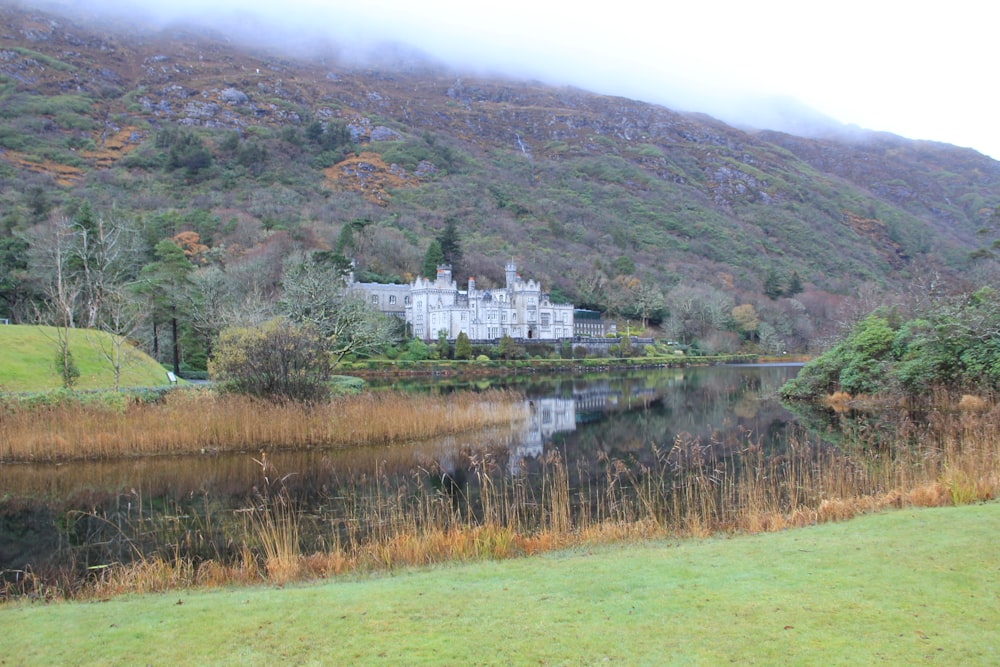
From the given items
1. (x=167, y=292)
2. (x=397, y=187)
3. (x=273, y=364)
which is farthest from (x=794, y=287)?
(x=273, y=364)

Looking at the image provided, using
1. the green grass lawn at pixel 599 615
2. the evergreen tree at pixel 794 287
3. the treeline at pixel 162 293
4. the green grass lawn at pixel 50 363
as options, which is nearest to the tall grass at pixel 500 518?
the green grass lawn at pixel 599 615

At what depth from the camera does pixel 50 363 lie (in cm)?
2477

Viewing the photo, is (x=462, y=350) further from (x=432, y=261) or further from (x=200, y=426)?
(x=200, y=426)

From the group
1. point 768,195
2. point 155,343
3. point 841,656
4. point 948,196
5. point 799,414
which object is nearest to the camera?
point 841,656

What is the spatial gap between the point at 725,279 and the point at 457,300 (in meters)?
64.4

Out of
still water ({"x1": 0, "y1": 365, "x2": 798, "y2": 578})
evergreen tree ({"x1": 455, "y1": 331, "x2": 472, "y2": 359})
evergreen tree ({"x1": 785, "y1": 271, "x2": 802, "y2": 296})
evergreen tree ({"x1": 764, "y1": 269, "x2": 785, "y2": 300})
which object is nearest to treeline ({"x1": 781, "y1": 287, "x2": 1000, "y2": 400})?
still water ({"x1": 0, "y1": 365, "x2": 798, "y2": 578})

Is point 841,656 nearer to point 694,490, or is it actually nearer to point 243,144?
point 694,490

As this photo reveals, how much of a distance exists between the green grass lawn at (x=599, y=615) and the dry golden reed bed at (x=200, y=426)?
1219cm

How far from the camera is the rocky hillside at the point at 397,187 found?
100000 mm

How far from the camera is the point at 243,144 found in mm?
131875

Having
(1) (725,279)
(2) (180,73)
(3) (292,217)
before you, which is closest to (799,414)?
(3) (292,217)

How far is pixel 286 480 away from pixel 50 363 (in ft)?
50.9

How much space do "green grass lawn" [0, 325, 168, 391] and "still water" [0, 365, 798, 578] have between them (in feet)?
26.3

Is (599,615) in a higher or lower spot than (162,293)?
lower
